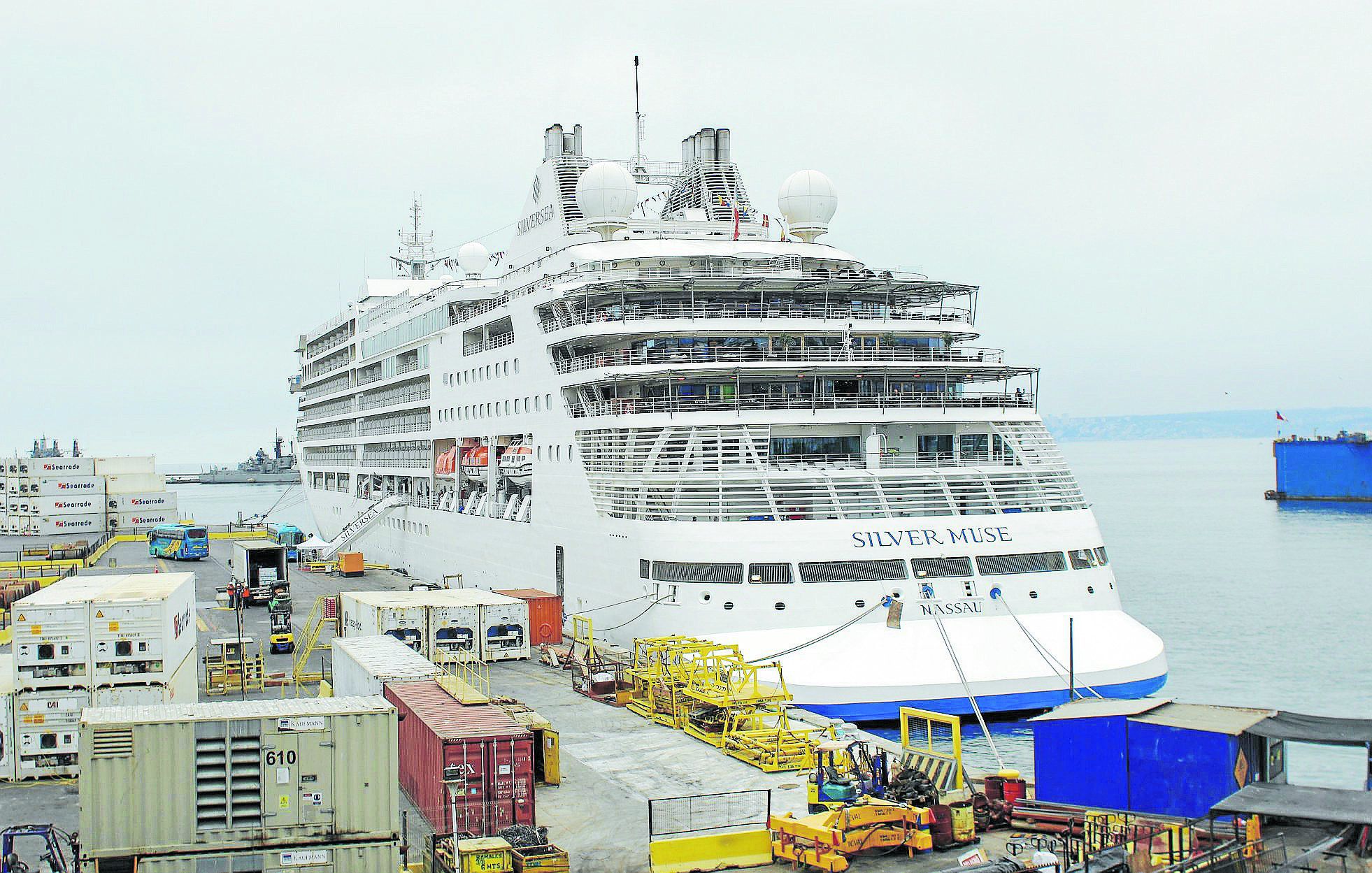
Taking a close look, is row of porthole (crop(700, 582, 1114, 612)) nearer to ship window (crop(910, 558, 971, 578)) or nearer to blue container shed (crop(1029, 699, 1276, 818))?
ship window (crop(910, 558, 971, 578))

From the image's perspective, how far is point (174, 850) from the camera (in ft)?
51.0

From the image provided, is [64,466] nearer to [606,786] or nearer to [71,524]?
[71,524]

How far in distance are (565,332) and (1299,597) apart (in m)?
38.0

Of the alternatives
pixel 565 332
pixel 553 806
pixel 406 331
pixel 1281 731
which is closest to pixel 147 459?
pixel 406 331

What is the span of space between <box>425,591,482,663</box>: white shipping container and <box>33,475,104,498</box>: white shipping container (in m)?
74.5

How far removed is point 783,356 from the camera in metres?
32.2

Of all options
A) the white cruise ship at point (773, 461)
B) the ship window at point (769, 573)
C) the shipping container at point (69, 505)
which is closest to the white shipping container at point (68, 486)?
the shipping container at point (69, 505)

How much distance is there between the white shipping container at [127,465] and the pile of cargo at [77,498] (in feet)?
0.42

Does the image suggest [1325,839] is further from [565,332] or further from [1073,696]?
[565,332]

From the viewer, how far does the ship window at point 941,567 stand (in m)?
27.5

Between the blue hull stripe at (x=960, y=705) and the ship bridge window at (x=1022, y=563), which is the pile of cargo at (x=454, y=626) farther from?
the ship bridge window at (x=1022, y=563)

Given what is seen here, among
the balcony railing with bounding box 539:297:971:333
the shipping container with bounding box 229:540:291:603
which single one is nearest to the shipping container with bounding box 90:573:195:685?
the balcony railing with bounding box 539:297:971:333

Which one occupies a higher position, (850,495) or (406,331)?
(406,331)

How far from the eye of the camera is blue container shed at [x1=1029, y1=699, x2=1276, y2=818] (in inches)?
688
